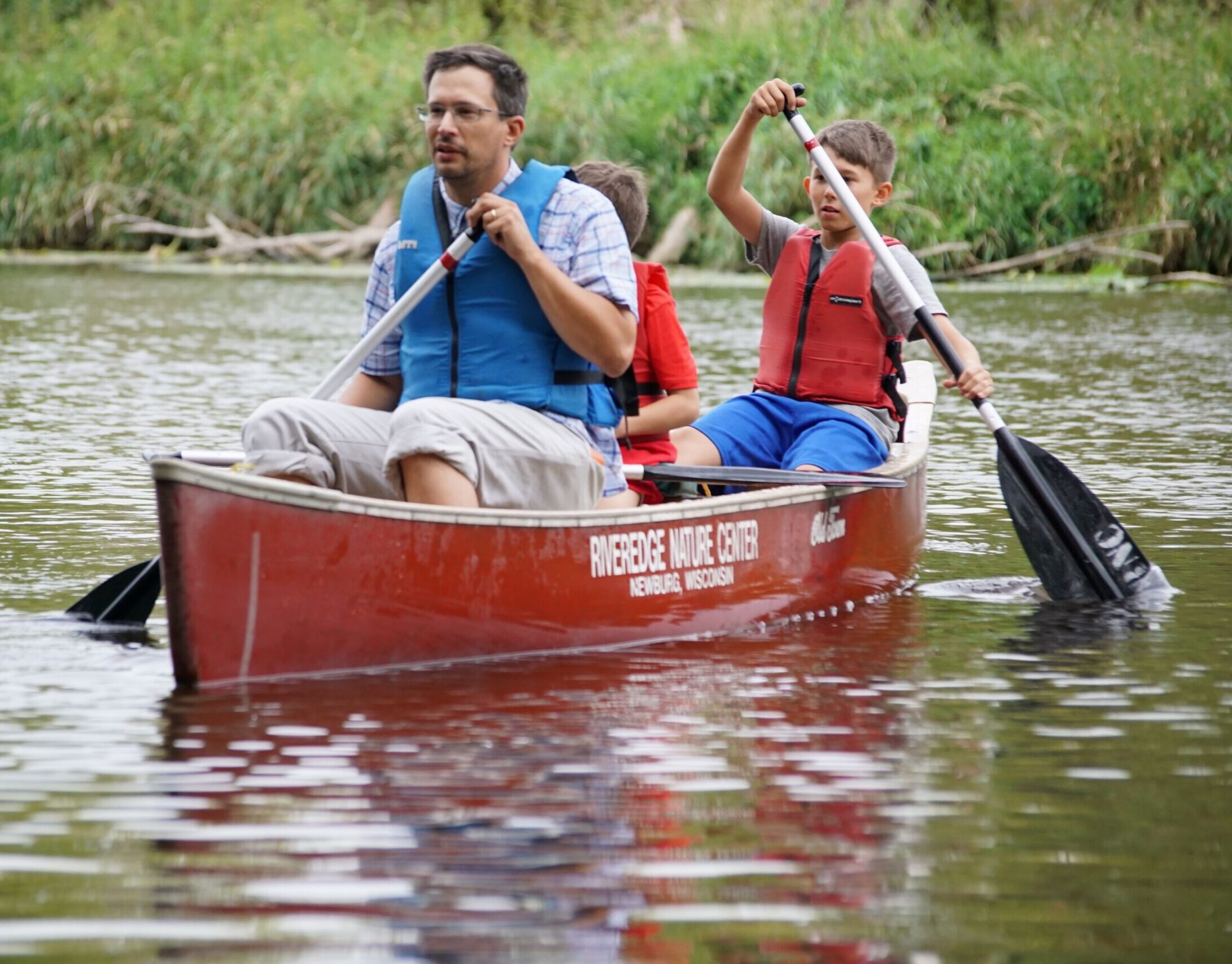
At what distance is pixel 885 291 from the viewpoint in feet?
18.3

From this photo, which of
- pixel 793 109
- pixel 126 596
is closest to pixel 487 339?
pixel 126 596

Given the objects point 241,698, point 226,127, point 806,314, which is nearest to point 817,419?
point 806,314

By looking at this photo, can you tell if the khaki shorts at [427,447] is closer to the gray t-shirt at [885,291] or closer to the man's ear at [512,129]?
the man's ear at [512,129]

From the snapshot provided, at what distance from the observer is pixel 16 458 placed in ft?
25.2

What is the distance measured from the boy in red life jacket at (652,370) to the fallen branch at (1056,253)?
38.4 ft

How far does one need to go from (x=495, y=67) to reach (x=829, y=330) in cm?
161

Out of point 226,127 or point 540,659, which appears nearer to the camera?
point 540,659

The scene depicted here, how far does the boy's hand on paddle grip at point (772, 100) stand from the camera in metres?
5.33

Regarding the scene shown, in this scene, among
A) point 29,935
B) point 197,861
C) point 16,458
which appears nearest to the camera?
point 29,935

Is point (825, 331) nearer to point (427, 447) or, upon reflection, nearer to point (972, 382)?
point (972, 382)

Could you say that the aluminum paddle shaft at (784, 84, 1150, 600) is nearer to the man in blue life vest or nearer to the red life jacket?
the red life jacket

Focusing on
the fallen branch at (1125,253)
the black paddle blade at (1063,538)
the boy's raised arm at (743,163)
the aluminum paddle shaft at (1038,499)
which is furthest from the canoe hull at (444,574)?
the fallen branch at (1125,253)

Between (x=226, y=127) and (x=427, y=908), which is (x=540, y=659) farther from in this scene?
(x=226, y=127)

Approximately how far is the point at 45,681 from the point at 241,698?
0.46 m
